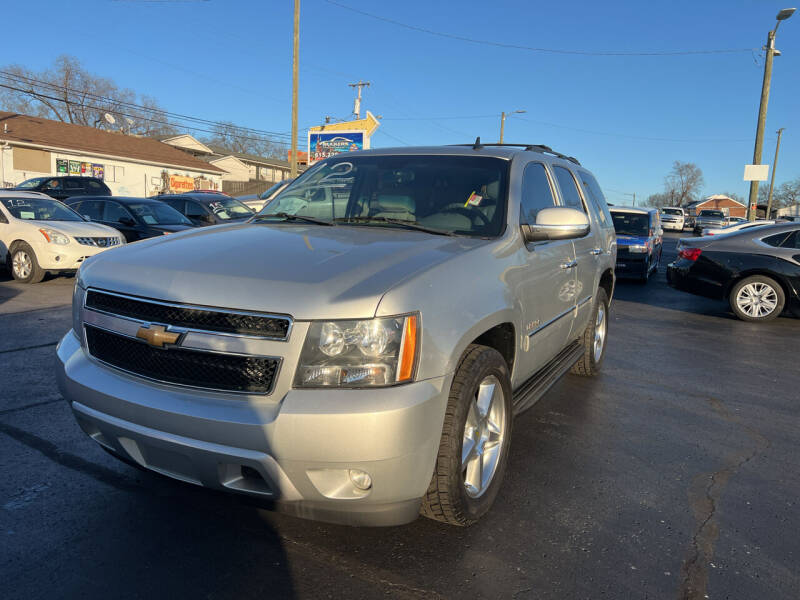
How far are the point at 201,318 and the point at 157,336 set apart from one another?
0.21 metres

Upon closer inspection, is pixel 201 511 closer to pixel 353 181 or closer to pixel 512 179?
pixel 353 181

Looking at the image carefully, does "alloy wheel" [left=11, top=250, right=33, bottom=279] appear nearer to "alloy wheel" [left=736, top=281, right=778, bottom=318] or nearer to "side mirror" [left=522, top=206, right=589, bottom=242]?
"side mirror" [left=522, top=206, right=589, bottom=242]

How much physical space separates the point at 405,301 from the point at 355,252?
0.54m

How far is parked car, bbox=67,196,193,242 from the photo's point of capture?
465 inches

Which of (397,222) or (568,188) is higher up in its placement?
(568,188)

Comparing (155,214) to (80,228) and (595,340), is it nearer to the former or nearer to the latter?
(80,228)

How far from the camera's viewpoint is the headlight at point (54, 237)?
33.1 feet

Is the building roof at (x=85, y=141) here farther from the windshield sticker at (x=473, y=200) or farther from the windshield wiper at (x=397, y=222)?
the windshield sticker at (x=473, y=200)

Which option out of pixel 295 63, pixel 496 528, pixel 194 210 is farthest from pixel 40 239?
pixel 295 63

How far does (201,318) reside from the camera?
7.65 ft

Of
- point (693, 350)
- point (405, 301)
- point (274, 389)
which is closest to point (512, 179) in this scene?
point (405, 301)

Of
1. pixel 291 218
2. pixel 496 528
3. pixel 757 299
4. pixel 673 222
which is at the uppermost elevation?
pixel 291 218

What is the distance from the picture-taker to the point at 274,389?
2.23 meters

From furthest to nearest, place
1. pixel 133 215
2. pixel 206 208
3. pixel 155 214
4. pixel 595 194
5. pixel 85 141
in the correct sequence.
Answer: pixel 85 141 < pixel 206 208 < pixel 155 214 < pixel 133 215 < pixel 595 194
